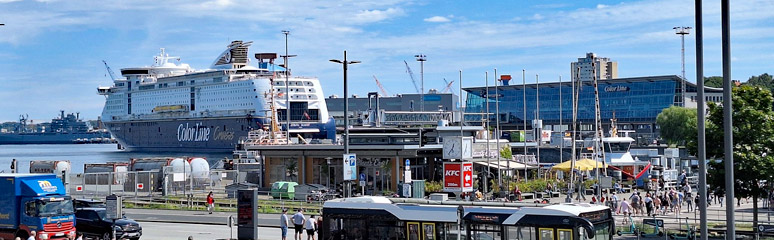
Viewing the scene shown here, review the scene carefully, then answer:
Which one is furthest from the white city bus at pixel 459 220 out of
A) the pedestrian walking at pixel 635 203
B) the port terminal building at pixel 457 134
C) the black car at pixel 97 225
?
the port terminal building at pixel 457 134

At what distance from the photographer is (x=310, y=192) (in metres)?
48.3

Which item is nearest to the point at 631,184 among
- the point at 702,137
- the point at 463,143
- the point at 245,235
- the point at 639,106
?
the point at 463,143

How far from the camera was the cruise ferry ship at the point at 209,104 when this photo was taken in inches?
5802

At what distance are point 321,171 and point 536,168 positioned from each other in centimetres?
1464

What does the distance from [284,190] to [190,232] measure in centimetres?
1515

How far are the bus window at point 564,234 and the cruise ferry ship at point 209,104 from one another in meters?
115

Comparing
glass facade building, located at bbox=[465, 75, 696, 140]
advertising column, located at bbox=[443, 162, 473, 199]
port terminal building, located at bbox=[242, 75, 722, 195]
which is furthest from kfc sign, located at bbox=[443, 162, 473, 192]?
glass facade building, located at bbox=[465, 75, 696, 140]

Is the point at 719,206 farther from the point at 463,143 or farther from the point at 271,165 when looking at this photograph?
the point at 271,165

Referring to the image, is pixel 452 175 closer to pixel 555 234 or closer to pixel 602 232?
A: pixel 602 232

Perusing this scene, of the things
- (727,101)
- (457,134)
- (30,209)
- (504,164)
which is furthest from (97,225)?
(457,134)

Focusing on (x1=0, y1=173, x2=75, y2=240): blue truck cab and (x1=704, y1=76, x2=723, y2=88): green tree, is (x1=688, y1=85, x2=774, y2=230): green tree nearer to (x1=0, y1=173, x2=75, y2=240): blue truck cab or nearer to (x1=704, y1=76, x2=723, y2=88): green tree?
(x1=0, y1=173, x2=75, y2=240): blue truck cab

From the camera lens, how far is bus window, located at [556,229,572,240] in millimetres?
20531

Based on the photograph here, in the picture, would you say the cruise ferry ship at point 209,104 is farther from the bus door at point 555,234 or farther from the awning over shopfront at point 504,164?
the bus door at point 555,234

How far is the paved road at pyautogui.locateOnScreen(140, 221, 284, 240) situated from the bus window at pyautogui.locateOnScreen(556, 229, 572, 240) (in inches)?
532
